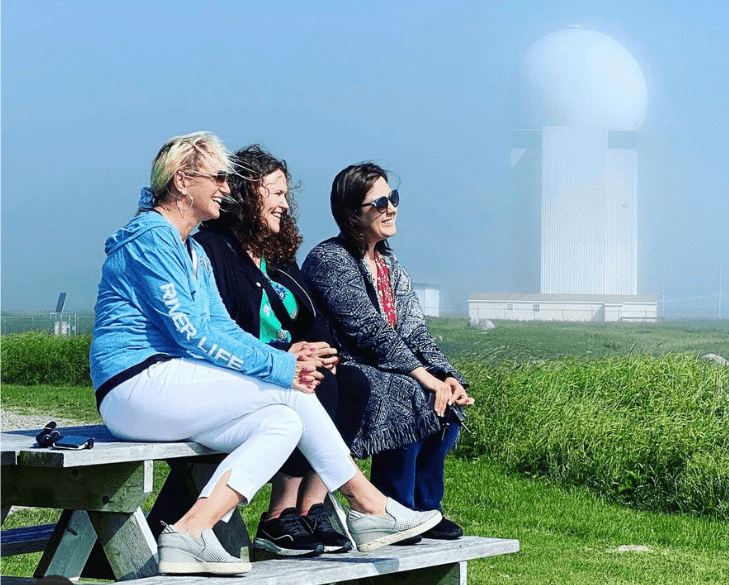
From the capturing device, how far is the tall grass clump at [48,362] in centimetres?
1986

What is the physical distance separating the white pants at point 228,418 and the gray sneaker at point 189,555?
0.44ft

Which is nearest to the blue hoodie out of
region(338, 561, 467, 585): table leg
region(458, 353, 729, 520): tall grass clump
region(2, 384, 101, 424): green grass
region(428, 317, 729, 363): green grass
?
region(338, 561, 467, 585): table leg

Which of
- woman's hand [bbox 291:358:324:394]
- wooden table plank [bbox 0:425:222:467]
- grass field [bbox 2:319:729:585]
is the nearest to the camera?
wooden table plank [bbox 0:425:222:467]

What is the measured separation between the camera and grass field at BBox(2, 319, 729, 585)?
5.35 metres

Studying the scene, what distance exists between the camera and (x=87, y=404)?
52.2 feet

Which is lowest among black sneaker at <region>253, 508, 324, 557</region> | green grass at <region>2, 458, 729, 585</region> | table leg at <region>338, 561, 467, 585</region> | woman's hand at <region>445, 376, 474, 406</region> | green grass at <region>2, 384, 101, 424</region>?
green grass at <region>2, 384, 101, 424</region>

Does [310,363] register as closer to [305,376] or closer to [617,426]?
[305,376]

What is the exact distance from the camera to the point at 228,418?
312cm

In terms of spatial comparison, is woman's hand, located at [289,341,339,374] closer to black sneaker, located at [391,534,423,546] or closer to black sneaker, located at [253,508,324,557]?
black sneaker, located at [253,508,324,557]

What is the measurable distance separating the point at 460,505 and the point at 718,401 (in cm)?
302

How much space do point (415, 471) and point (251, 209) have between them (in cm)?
101

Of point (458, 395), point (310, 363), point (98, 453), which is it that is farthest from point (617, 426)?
point (98, 453)

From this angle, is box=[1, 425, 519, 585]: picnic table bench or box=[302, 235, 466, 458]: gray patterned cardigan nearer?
box=[1, 425, 519, 585]: picnic table bench

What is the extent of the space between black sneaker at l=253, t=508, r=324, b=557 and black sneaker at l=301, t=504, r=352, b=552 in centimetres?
2
